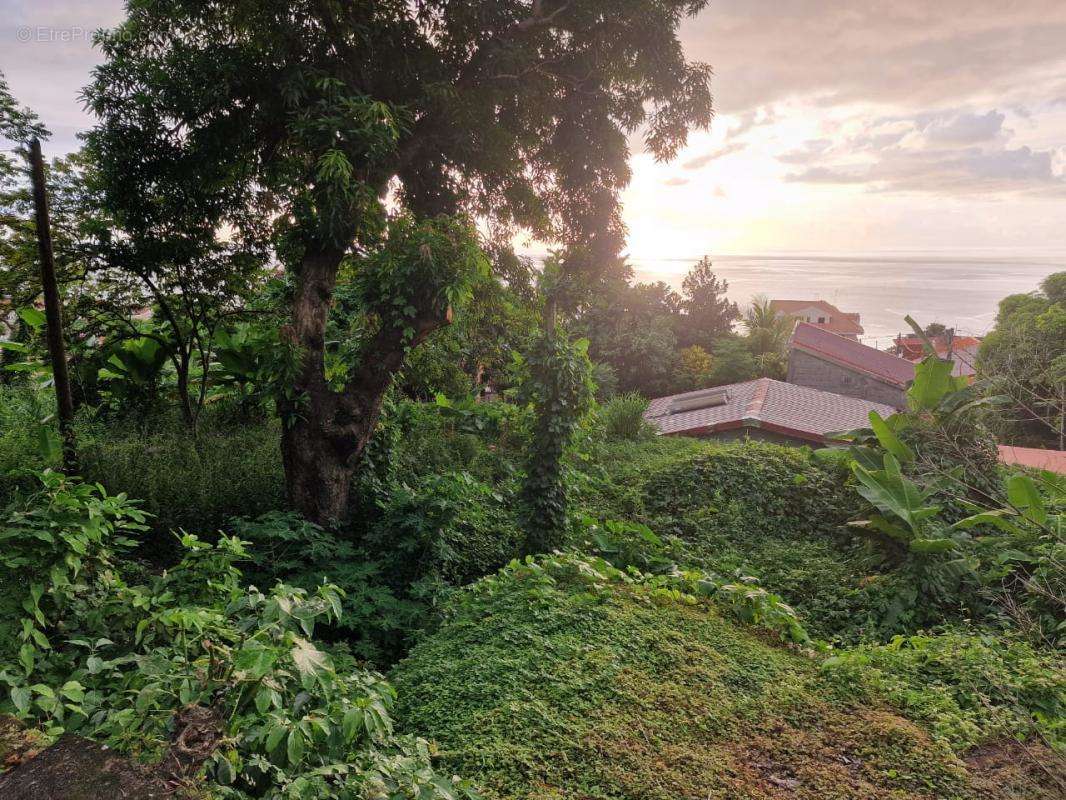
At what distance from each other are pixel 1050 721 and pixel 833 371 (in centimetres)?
2303

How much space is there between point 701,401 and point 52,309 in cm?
1694

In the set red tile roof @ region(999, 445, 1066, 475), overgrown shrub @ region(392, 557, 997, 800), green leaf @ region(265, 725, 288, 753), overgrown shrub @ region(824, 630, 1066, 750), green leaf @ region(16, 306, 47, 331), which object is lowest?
red tile roof @ region(999, 445, 1066, 475)

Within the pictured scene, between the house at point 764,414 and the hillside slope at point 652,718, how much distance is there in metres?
9.47

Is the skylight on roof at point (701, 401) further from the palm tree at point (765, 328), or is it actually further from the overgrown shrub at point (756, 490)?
the palm tree at point (765, 328)

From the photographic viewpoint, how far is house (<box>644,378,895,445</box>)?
14.3 meters

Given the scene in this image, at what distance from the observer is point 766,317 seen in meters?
33.0

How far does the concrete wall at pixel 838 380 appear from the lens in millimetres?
23609

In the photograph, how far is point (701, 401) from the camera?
64.3 ft

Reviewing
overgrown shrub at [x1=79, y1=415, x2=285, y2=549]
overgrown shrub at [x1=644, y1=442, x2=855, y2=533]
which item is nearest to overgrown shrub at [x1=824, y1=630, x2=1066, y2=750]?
overgrown shrub at [x1=644, y1=442, x2=855, y2=533]

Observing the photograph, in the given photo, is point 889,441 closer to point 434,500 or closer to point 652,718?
point 434,500

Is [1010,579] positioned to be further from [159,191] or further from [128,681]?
[159,191]

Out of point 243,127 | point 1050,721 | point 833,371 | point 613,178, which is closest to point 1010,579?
point 1050,721

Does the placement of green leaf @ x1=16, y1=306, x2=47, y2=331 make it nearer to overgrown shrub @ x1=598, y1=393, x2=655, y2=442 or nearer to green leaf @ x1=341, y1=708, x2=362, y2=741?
green leaf @ x1=341, y1=708, x2=362, y2=741

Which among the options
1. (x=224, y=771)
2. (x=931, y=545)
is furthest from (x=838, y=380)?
(x=224, y=771)
